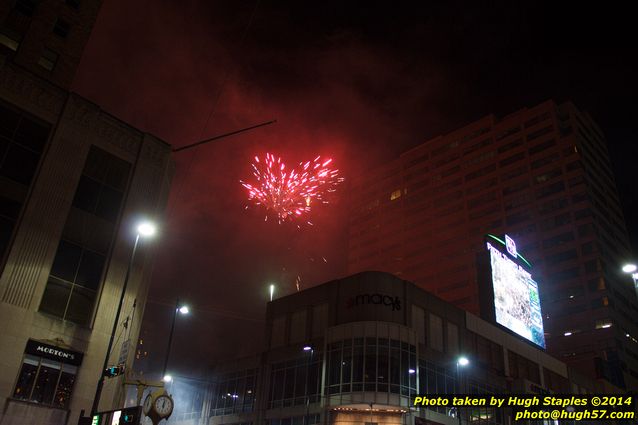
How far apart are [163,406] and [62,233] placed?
13.5 meters

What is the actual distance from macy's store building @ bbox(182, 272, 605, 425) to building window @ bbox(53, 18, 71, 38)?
32.4 metres

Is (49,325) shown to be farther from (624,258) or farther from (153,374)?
(624,258)

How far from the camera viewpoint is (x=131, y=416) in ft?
70.7

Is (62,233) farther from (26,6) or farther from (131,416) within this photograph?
(26,6)

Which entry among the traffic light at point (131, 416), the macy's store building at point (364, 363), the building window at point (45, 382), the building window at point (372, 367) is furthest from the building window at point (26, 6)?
the building window at point (372, 367)

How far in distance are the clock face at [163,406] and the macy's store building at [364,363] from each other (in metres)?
22.4

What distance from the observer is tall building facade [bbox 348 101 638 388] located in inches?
4437

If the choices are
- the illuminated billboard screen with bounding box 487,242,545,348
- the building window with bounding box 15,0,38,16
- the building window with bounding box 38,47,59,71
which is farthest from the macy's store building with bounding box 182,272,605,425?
the building window with bounding box 15,0,38,16

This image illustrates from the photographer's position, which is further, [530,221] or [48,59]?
[530,221]

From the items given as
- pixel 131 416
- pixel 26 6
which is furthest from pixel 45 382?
pixel 26 6

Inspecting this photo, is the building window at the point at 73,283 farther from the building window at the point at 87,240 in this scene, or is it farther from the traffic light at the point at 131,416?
the traffic light at the point at 131,416

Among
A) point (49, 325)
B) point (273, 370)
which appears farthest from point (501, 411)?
point (49, 325)

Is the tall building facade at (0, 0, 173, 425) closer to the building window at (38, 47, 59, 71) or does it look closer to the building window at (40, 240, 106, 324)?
the building window at (40, 240, 106, 324)

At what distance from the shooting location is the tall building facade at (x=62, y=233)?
94.3 feet
